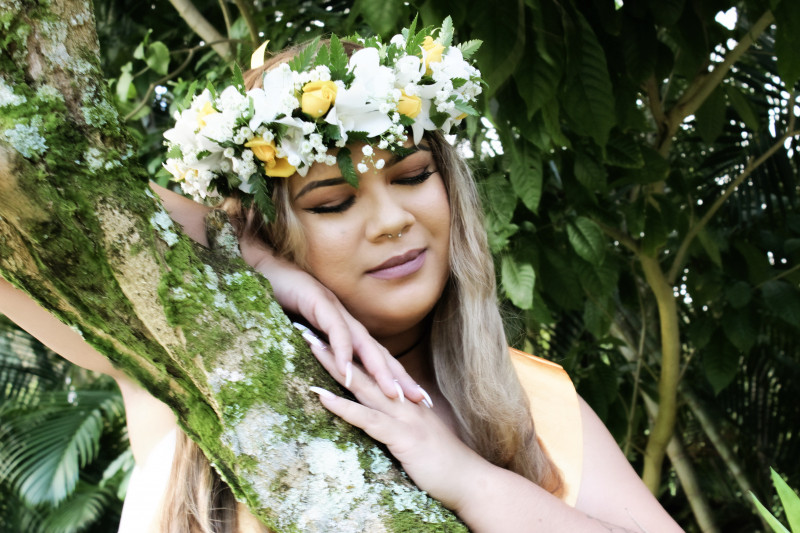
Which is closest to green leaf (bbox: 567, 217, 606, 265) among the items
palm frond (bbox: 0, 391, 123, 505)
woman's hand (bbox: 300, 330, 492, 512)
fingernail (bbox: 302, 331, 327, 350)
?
woman's hand (bbox: 300, 330, 492, 512)

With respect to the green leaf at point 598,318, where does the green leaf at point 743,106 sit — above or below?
above

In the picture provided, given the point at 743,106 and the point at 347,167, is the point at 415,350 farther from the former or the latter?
the point at 743,106

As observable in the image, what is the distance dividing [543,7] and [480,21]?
0.73ft

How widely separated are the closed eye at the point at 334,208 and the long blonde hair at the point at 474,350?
277mm

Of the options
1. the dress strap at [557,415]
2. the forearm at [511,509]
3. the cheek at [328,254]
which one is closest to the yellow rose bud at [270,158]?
the cheek at [328,254]

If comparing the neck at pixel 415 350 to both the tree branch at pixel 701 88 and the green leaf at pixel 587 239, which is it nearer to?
the green leaf at pixel 587 239

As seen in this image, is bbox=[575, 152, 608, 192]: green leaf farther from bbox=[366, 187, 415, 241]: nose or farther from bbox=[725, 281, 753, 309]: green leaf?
bbox=[366, 187, 415, 241]: nose

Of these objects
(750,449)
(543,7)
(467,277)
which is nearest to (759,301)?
(543,7)

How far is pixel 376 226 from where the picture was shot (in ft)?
4.40

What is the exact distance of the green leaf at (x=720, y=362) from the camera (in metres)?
2.81

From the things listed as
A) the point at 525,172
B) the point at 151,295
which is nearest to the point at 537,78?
the point at 525,172

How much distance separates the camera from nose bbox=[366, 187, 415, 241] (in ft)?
4.39

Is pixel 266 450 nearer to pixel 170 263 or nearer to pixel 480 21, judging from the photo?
pixel 170 263

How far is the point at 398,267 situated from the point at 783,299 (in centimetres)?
193
